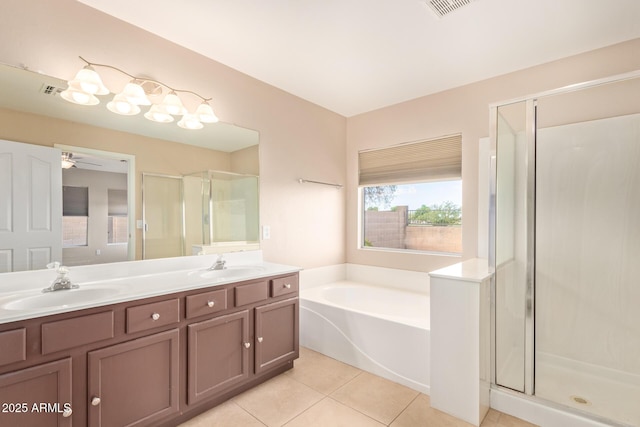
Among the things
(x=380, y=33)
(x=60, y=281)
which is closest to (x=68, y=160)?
(x=60, y=281)

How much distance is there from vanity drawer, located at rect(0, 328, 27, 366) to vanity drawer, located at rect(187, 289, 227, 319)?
0.69 meters

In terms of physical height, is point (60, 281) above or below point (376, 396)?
above

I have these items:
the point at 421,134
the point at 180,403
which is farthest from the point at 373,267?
the point at 180,403

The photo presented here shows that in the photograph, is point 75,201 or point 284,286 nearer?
point 75,201

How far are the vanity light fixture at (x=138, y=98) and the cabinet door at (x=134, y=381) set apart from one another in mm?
1477

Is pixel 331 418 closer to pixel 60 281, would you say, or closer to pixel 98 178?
pixel 60 281


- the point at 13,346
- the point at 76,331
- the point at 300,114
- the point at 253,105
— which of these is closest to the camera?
the point at 13,346

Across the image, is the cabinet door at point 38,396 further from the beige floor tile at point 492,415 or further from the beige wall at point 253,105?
the beige floor tile at point 492,415

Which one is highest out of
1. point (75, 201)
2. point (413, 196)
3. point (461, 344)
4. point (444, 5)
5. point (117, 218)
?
point (444, 5)

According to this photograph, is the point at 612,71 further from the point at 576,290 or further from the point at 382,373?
the point at 382,373

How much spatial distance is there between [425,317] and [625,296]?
1.41m

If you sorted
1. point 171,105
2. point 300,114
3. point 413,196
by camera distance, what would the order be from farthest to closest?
point 413,196 → point 300,114 → point 171,105

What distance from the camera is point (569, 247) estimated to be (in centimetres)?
237

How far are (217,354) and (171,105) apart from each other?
1.74 metres
